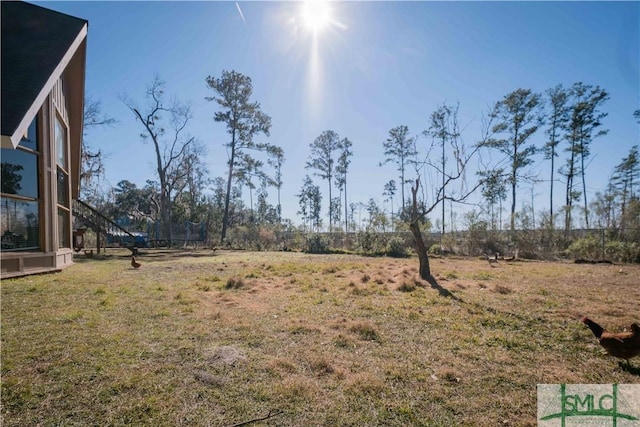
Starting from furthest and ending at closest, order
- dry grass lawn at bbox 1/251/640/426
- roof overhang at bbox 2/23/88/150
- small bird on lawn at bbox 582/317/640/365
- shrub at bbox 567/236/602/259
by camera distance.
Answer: shrub at bbox 567/236/602/259 → roof overhang at bbox 2/23/88/150 → small bird on lawn at bbox 582/317/640/365 → dry grass lawn at bbox 1/251/640/426

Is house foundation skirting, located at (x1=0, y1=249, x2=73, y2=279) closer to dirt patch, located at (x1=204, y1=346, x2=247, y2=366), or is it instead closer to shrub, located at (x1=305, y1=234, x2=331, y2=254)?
dirt patch, located at (x1=204, y1=346, x2=247, y2=366)

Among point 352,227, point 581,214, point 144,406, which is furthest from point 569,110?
point 144,406

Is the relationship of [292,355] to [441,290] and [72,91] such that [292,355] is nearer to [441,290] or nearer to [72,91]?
[441,290]

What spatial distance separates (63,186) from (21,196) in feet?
11.0

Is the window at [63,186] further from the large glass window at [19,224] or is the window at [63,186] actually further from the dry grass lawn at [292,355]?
the dry grass lawn at [292,355]

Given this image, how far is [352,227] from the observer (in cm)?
2255

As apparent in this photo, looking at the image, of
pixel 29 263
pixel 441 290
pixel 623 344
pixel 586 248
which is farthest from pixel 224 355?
pixel 586 248

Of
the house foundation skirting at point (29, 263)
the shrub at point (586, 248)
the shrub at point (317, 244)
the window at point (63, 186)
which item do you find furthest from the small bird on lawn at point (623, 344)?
the shrub at point (317, 244)

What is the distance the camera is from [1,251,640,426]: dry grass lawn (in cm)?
221

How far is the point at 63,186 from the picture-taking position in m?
9.79

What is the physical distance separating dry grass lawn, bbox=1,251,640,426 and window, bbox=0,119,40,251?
1393 millimetres

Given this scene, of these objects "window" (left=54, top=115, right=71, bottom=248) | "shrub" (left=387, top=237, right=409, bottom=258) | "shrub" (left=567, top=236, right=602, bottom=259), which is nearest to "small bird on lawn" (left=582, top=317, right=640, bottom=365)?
"window" (left=54, top=115, right=71, bottom=248)

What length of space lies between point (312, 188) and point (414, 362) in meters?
36.5

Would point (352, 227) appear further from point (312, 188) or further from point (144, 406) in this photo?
point (144, 406)
